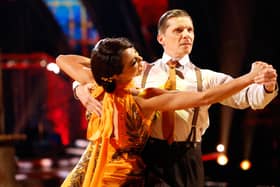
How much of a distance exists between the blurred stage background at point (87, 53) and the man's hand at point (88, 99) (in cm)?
233

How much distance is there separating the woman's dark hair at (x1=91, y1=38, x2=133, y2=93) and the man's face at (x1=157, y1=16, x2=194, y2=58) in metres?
0.40

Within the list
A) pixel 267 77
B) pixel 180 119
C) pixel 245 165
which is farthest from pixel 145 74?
pixel 245 165

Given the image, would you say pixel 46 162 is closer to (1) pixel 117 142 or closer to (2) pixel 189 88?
(2) pixel 189 88

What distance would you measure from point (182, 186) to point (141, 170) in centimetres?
23

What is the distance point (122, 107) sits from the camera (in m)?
2.37

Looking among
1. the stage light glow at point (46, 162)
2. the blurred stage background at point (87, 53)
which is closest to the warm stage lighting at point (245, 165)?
the blurred stage background at point (87, 53)

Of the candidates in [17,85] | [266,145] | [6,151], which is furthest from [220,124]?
[17,85]

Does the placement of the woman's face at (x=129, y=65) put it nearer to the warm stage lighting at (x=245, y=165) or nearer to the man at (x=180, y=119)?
the man at (x=180, y=119)

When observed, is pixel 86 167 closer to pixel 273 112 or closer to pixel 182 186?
pixel 182 186

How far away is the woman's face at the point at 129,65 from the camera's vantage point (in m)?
2.36

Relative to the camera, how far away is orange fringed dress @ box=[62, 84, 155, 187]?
237 cm

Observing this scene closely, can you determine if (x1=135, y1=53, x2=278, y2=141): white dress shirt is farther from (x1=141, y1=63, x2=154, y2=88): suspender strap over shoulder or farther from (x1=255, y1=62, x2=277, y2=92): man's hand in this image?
(x1=255, y1=62, x2=277, y2=92): man's hand

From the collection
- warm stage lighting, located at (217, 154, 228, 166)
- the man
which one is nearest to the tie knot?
the man

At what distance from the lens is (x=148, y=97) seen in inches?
93.6
